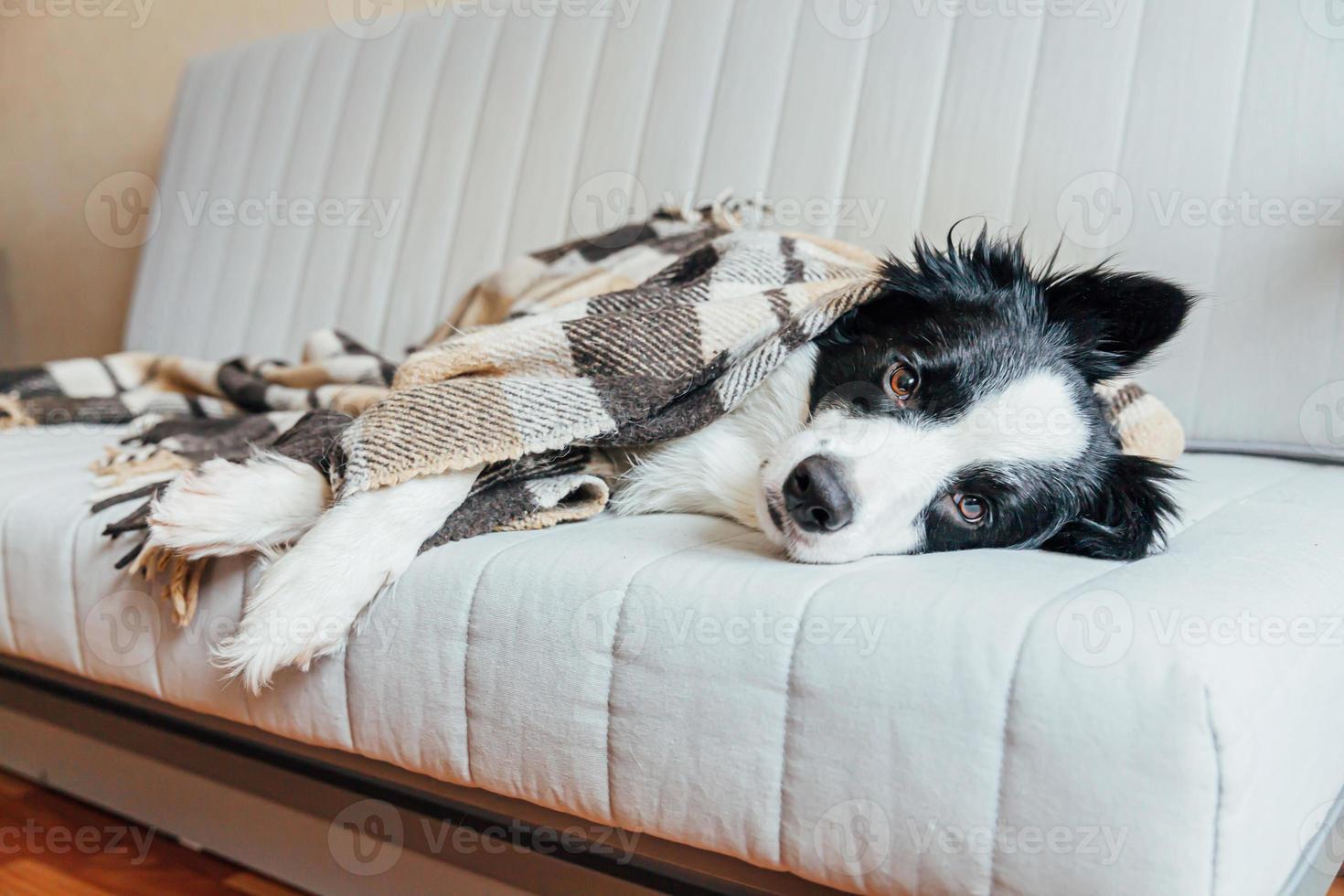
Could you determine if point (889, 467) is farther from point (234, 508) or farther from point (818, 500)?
point (234, 508)

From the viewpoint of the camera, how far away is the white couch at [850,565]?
2.55 ft

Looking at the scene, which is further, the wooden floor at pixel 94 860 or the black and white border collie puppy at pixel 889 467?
the wooden floor at pixel 94 860

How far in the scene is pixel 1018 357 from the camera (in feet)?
4.04

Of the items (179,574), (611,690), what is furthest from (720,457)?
(179,574)

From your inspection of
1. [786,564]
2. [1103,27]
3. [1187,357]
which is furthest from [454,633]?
[1103,27]

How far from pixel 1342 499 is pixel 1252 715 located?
2.27 feet

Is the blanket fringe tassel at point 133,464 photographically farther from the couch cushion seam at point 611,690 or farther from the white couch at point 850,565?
the couch cushion seam at point 611,690

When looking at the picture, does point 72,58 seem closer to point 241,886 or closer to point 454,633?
point 241,886

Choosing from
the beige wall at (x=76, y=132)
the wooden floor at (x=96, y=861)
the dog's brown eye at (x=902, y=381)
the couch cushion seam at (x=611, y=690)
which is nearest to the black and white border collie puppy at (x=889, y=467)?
the dog's brown eye at (x=902, y=381)

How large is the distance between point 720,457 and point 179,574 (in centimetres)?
66

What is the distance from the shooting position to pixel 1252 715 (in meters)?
0.75

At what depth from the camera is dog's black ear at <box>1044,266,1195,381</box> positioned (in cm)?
128

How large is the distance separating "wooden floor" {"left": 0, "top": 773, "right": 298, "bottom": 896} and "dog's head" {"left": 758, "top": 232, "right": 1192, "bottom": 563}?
0.97 metres

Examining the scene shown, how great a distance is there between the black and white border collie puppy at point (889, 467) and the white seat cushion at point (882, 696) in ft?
0.20
